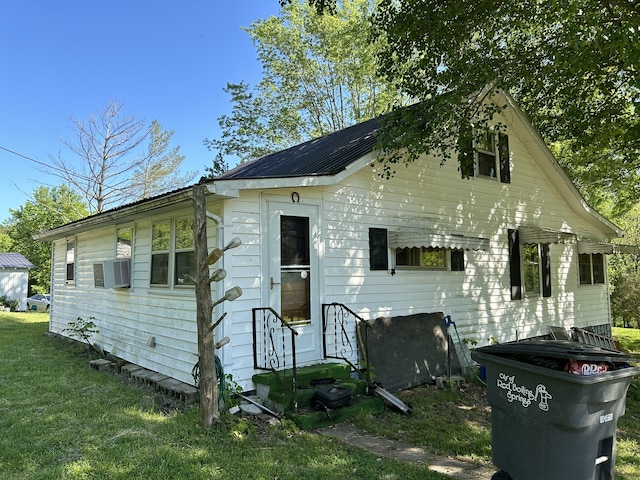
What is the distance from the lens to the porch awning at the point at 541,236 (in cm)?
884

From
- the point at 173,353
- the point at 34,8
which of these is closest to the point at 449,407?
the point at 173,353

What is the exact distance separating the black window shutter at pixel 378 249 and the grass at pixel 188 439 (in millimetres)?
2007

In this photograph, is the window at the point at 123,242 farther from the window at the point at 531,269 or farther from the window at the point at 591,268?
the window at the point at 591,268

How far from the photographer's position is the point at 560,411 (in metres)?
2.84

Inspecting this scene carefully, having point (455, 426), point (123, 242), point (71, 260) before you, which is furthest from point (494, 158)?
point (71, 260)

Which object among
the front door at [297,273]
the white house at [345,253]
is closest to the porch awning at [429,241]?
the white house at [345,253]

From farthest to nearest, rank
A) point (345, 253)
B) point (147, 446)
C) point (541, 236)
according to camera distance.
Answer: point (541, 236)
point (345, 253)
point (147, 446)

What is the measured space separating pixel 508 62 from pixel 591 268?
22.6 feet

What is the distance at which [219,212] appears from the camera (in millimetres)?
5445

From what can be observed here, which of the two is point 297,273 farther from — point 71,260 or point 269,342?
point 71,260

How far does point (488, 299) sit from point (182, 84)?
52.3 ft

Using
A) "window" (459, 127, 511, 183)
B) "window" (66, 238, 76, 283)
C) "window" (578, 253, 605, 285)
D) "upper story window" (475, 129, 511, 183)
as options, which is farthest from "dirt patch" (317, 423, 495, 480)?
"window" (578, 253, 605, 285)

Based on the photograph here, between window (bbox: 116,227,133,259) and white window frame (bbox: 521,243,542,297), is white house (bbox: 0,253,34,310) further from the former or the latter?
white window frame (bbox: 521,243,542,297)

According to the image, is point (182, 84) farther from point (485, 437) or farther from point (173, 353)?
point (485, 437)
